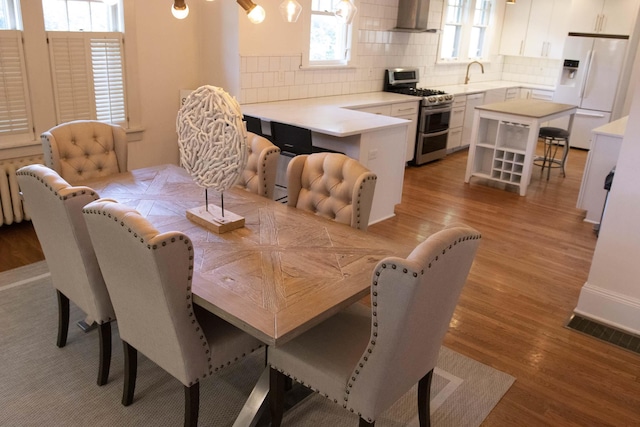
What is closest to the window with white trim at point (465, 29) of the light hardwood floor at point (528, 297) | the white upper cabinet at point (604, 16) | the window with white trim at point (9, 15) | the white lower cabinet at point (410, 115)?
the white upper cabinet at point (604, 16)

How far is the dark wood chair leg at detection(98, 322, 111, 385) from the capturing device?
237 centimetres

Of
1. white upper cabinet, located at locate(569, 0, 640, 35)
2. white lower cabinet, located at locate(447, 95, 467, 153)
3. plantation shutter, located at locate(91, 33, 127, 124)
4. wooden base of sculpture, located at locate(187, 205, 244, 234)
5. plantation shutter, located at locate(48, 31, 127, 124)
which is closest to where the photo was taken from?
wooden base of sculpture, located at locate(187, 205, 244, 234)

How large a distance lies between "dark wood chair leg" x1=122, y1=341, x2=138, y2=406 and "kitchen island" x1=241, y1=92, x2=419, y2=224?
2.15 meters

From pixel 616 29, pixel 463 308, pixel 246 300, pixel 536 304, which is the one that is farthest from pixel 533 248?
pixel 616 29

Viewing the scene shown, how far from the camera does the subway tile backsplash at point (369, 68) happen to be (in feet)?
16.5

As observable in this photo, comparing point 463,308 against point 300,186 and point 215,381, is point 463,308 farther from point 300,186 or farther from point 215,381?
point 215,381

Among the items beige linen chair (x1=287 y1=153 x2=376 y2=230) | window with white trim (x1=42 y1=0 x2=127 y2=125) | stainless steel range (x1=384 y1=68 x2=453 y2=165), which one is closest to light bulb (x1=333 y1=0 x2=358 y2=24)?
beige linen chair (x1=287 y1=153 x2=376 y2=230)

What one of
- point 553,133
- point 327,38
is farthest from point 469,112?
point 327,38

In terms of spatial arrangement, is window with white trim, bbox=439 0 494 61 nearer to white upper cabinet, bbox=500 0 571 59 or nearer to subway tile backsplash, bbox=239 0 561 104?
subway tile backsplash, bbox=239 0 561 104

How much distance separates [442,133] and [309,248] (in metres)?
4.88

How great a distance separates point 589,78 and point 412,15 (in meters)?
2.95

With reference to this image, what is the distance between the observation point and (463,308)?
10.8 ft

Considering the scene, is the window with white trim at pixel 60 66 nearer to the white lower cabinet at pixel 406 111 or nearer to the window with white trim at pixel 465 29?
the white lower cabinet at pixel 406 111

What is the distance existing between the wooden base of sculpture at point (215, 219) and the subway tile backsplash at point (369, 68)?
102 inches
